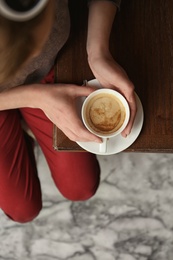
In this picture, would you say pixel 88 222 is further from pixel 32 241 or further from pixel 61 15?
pixel 61 15

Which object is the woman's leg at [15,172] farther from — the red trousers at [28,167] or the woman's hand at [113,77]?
the woman's hand at [113,77]

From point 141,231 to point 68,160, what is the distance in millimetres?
412

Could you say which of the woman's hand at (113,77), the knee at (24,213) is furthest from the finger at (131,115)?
the knee at (24,213)

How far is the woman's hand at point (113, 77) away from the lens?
633mm

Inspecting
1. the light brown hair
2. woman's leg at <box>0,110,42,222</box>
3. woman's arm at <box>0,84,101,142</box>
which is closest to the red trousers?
woman's leg at <box>0,110,42,222</box>

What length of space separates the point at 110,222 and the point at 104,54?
65 cm

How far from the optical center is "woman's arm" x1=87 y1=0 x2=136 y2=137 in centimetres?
64

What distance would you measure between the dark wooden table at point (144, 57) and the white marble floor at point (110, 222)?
507mm

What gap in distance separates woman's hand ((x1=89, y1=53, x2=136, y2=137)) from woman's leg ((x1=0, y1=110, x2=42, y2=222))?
0.28 m

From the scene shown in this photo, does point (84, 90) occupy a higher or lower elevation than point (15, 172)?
higher

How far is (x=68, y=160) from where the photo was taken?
895 millimetres

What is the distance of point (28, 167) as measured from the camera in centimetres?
96

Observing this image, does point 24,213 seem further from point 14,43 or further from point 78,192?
point 14,43

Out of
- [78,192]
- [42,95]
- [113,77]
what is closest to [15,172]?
[78,192]
